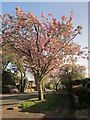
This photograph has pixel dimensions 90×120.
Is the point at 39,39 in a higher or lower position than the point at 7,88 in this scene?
higher

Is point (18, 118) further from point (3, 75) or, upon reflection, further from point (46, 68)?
point (3, 75)

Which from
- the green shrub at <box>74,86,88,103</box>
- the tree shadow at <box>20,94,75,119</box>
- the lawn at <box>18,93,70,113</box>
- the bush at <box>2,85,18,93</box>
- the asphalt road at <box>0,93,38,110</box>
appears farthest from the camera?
the bush at <box>2,85,18,93</box>

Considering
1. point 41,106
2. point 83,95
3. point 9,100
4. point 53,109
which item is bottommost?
point 9,100

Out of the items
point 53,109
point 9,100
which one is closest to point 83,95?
point 53,109

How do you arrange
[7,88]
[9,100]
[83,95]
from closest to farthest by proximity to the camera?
[83,95] < [9,100] < [7,88]

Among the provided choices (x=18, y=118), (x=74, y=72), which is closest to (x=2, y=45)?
(x=18, y=118)

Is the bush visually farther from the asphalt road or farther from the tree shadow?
the tree shadow

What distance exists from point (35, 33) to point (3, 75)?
106ft

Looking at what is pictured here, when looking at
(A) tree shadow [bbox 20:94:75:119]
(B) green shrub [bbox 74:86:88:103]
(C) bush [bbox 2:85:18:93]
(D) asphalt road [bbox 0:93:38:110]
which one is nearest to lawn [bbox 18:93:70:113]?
(A) tree shadow [bbox 20:94:75:119]

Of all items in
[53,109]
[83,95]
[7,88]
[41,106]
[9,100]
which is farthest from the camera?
[7,88]

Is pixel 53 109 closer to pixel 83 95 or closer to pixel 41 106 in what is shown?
pixel 41 106

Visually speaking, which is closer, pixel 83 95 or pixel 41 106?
pixel 41 106

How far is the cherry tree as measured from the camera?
62.5 ft

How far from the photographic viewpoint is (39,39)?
19.9 meters
